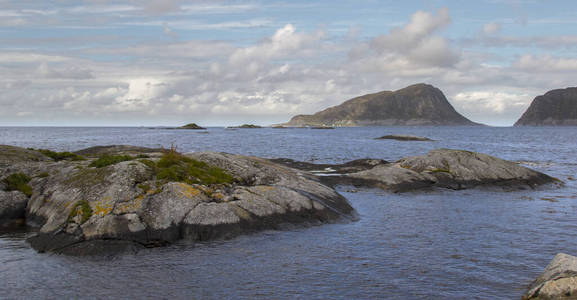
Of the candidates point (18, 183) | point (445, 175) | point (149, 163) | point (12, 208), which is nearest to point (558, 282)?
point (149, 163)

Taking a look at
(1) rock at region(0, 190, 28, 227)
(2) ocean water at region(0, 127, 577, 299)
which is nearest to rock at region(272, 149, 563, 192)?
(2) ocean water at region(0, 127, 577, 299)

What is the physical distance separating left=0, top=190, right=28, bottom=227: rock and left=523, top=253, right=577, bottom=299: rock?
20.7m

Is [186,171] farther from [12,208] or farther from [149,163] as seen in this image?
[12,208]

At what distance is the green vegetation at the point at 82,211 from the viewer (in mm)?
15938

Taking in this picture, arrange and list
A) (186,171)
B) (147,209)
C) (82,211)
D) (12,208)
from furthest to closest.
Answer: (186,171)
(12,208)
(147,209)
(82,211)

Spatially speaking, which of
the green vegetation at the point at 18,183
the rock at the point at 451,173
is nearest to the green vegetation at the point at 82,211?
the green vegetation at the point at 18,183

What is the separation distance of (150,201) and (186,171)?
3.43 meters

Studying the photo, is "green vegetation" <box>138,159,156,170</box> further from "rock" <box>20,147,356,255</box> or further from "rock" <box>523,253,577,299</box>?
"rock" <box>523,253,577,299</box>

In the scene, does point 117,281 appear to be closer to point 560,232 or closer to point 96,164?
point 96,164

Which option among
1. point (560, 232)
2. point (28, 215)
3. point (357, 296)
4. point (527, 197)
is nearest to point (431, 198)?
point (527, 197)

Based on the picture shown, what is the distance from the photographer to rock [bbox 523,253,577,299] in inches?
404

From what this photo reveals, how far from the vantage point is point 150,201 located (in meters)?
17.0

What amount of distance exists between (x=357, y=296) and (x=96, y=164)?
48.7 ft

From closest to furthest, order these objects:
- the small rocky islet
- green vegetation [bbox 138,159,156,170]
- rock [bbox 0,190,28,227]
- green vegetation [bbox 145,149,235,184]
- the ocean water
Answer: the ocean water, the small rocky islet, rock [bbox 0,190,28,227], green vegetation [bbox 145,149,235,184], green vegetation [bbox 138,159,156,170]
